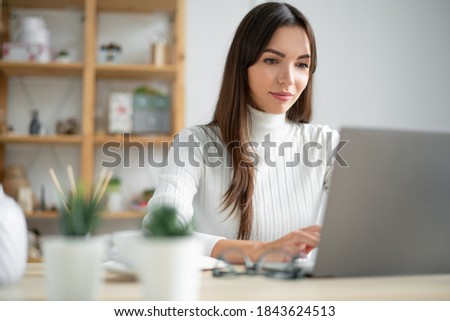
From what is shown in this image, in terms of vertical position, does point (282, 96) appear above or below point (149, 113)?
above

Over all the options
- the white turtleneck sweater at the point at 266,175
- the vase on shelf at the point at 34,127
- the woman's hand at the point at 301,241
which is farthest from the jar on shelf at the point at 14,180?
the woman's hand at the point at 301,241

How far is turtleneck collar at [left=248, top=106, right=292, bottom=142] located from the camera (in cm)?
168

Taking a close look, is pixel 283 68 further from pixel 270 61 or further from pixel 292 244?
pixel 292 244

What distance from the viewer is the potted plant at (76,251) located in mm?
617

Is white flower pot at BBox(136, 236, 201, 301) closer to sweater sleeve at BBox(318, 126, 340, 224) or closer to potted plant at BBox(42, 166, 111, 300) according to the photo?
potted plant at BBox(42, 166, 111, 300)

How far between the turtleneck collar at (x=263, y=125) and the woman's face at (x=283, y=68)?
0.23 feet

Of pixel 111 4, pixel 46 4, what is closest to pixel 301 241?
pixel 111 4

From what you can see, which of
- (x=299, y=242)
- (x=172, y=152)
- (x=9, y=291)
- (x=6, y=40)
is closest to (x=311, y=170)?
(x=172, y=152)

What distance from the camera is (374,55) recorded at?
132 inches

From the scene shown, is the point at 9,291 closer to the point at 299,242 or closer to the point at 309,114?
the point at 299,242

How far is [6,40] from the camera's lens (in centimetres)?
302

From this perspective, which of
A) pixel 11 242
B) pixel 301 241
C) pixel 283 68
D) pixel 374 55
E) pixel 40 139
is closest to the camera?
pixel 11 242

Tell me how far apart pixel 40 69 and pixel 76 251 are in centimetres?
248
